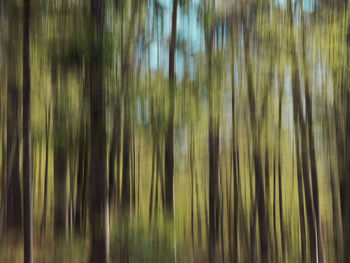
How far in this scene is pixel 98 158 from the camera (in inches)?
102

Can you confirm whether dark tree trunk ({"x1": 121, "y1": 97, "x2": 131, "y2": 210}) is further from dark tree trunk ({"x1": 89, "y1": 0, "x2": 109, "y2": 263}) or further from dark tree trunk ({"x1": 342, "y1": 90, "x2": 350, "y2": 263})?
dark tree trunk ({"x1": 342, "y1": 90, "x2": 350, "y2": 263})

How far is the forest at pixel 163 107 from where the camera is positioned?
2.68 m

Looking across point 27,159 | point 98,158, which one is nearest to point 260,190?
point 98,158

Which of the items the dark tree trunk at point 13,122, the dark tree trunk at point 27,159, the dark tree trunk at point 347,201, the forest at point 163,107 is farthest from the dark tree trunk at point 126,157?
the dark tree trunk at point 347,201

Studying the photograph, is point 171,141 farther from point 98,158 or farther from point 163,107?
point 98,158

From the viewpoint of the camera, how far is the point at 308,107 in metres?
3.60

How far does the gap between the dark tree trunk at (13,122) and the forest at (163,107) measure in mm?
19

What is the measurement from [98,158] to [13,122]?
2.13m

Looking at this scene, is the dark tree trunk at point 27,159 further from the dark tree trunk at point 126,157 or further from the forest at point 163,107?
the dark tree trunk at point 126,157

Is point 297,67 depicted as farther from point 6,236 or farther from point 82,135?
point 6,236

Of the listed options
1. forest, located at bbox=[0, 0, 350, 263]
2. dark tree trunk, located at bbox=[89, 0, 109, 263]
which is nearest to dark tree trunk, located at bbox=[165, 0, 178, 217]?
forest, located at bbox=[0, 0, 350, 263]

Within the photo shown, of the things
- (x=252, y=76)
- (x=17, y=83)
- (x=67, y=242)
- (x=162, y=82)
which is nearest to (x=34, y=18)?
(x=17, y=83)

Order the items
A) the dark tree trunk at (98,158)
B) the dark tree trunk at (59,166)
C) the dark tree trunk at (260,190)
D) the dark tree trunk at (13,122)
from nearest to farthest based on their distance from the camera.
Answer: the dark tree trunk at (98,158), the dark tree trunk at (59,166), the dark tree trunk at (13,122), the dark tree trunk at (260,190)

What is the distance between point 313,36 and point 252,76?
78 centimetres
